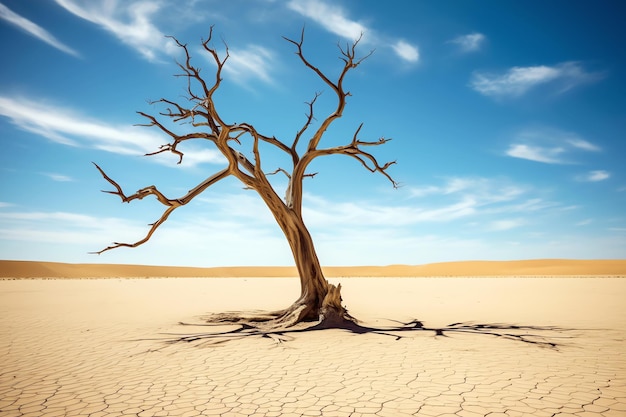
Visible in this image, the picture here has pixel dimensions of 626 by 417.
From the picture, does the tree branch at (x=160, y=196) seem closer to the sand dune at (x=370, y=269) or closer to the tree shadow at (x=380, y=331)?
the tree shadow at (x=380, y=331)

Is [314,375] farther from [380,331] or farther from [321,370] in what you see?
[380,331]

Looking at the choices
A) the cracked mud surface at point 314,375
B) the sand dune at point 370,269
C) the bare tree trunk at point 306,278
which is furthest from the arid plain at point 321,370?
the sand dune at point 370,269

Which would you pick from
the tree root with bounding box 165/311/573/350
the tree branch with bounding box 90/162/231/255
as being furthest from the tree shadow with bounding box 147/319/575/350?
the tree branch with bounding box 90/162/231/255

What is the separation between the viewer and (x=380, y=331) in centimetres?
927

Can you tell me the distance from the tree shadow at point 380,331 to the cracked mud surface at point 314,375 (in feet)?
1.02

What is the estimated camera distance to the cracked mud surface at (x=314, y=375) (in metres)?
4.17

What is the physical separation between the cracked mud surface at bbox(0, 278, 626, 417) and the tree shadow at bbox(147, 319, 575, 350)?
312 mm

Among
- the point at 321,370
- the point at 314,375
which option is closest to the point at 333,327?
the point at 321,370

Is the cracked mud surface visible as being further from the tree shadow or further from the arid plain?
the tree shadow

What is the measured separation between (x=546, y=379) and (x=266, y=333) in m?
5.79

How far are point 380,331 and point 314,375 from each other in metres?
4.15

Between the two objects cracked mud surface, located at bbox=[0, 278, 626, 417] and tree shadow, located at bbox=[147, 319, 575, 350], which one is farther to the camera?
tree shadow, located at bbox=[147, 319, 575, 350]

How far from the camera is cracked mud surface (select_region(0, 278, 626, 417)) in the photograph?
417 centimetres

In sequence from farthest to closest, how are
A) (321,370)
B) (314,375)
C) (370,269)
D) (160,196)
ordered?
A: 1. (370,269)
2. (160,196)
3. (321,370)
4. (314,375)
